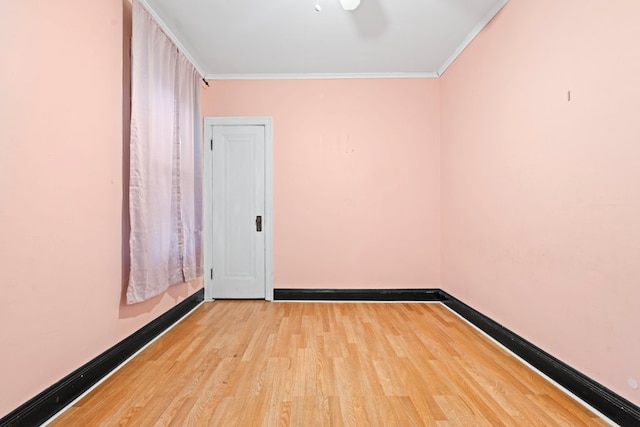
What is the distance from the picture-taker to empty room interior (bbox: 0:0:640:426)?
1.60 m

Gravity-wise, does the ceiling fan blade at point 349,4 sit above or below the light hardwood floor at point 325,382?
above

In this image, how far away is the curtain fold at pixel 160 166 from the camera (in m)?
2.32

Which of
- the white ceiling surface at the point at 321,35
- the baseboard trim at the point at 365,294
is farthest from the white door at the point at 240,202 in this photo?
the white ceiling surface at the point at 321,35

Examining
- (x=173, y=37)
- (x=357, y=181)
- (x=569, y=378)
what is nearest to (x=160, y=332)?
(x=357, y=181)

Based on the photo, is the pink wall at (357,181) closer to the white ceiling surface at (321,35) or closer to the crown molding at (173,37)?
the white ceiling surface at (321,35)

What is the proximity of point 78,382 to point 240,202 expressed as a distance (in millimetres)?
2370

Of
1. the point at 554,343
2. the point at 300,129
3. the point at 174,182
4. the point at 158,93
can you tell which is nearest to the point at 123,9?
the point at 158,93

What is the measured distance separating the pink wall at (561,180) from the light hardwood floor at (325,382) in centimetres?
41

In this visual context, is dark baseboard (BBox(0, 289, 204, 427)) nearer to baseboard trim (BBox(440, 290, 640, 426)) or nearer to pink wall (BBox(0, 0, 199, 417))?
pink wall (BBox(0, 0, 199, 417))

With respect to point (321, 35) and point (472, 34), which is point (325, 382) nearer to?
point (321, 35)

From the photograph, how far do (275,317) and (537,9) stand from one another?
11.0 feet

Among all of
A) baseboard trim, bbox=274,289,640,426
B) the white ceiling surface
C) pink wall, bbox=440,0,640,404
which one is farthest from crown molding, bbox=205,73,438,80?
baseboard trim, bbox=274,289,640,426

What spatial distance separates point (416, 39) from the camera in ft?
10.1

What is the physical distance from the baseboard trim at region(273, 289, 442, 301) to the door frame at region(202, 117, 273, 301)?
1.38ft
